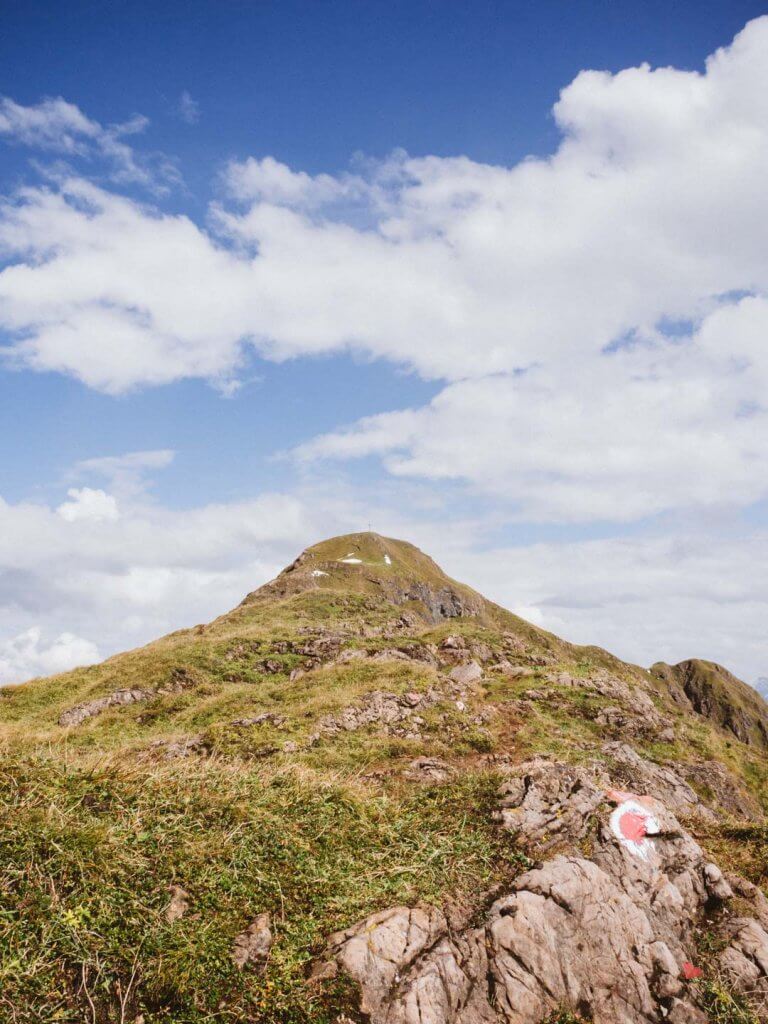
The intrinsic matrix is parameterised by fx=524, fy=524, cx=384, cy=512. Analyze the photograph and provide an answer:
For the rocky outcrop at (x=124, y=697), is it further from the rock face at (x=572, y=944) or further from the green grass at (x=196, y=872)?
the rock face at (x=572, y=944)

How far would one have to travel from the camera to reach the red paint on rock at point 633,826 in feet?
36.1

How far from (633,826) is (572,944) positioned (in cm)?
342

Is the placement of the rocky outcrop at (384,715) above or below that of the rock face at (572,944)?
above

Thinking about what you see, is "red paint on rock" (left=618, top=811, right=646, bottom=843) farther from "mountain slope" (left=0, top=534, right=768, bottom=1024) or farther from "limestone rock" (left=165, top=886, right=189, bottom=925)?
"limestone rock" (left=165, top=886, right=189, bottom=925)

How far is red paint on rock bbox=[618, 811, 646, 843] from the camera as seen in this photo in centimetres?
1102

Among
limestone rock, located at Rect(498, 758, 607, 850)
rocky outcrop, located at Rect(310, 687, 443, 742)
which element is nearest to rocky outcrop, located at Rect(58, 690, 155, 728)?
rocky outcrop, located at Rect(310, 687, 443, 742)

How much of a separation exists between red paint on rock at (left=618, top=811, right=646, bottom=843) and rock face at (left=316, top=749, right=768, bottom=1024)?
0.12 feet

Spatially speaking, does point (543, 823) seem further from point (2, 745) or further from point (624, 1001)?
point (2, 745)

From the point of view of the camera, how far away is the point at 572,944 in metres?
8.69

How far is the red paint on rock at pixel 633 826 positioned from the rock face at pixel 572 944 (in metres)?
0.04

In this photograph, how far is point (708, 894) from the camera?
10258 millimetres

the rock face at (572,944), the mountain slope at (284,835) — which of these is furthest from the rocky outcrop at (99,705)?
the rock face at (572,944)

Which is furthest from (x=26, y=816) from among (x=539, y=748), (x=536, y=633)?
(x=536, y=633)

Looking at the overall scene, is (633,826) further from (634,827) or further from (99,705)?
(99,705)
